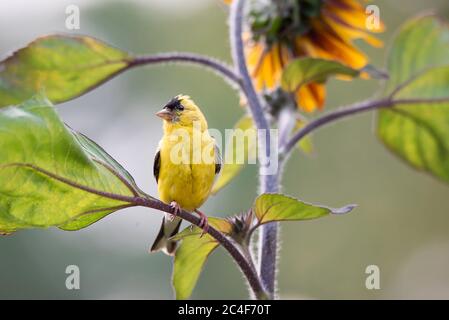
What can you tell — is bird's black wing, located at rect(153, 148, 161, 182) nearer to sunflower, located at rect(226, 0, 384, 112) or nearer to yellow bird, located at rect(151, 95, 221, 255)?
yellow bird, located at rect(151, 95, 221, 255)

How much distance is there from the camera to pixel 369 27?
137 centimetres

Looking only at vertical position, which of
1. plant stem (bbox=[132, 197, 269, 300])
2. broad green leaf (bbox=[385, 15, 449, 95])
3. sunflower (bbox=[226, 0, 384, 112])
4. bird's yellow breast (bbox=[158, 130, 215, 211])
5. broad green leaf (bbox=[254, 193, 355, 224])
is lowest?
plant stem (bbox=[132, 197, 269, 300])

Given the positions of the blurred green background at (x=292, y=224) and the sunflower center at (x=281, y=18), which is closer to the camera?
the sunflower center at (x=281, y=18)

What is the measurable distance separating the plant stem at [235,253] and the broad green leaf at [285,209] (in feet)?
0.20

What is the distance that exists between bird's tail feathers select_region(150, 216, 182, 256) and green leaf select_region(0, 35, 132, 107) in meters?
0.30

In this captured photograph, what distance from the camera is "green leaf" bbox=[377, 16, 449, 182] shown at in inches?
49.6

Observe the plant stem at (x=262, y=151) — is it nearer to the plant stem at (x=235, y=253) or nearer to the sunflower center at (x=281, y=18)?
the plant stem at (x=235, y=253)

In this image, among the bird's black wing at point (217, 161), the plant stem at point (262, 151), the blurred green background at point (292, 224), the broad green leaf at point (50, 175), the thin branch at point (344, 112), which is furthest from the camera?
the blurred green background at point (292, 224)

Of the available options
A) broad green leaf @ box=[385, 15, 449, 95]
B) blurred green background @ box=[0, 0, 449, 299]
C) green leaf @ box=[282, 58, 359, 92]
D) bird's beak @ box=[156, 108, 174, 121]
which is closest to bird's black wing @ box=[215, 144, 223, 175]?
bird's beak @ box=[156, 108, 174, 121]

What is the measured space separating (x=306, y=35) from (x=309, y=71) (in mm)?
263

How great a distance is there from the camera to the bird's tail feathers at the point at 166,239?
1.22m

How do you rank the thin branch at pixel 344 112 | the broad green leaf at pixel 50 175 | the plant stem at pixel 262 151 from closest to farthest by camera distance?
the broad green leaf at pixel 50 175, the plant stem at pixel 262 151, the thin branch at pixel 344 112

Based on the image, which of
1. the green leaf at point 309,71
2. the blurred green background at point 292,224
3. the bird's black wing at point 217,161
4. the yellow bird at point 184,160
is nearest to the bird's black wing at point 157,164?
the yellow bird at point 184,160
